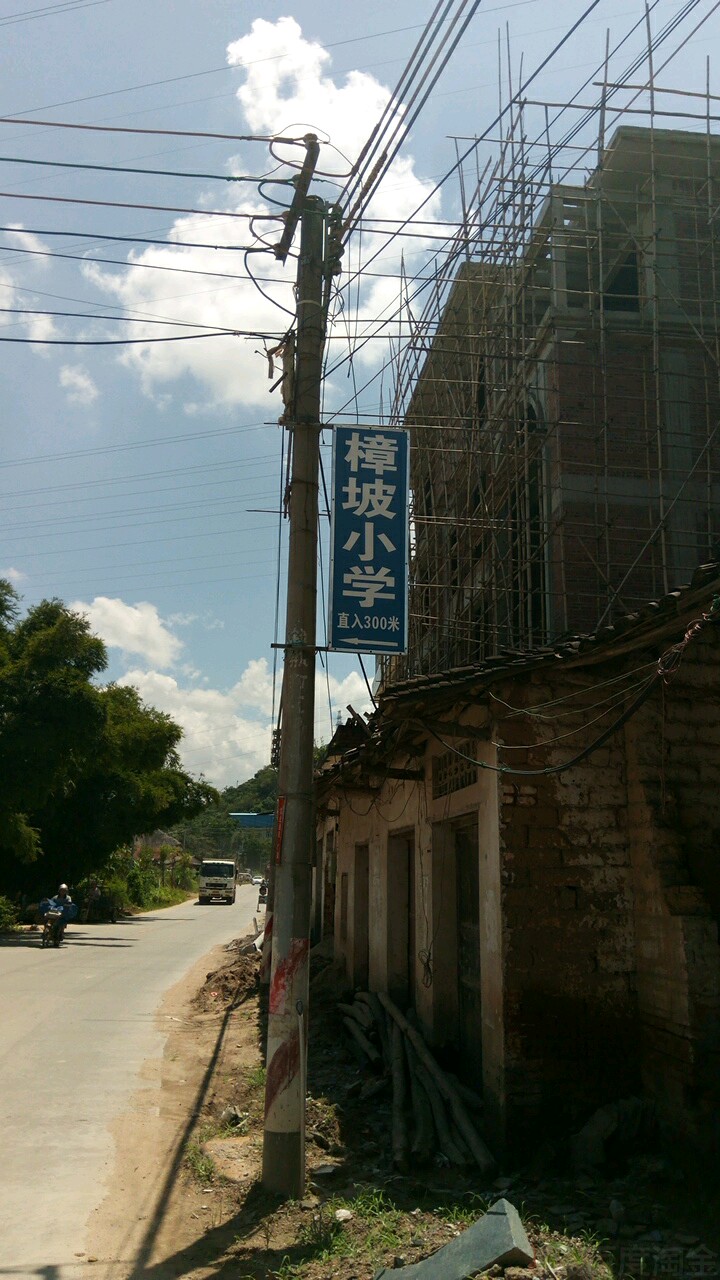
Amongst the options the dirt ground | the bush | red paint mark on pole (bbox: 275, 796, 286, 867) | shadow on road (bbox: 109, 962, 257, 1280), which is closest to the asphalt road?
the dirt ground

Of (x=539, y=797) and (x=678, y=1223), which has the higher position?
(x=539, y=797)

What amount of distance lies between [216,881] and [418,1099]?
48585mm

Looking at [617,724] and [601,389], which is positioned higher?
[601,389]

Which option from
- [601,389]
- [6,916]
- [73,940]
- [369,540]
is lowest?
[73,940]

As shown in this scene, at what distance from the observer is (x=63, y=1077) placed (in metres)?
9.56

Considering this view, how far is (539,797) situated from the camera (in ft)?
25.2

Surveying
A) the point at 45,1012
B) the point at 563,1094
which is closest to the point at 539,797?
the point at 563,1094

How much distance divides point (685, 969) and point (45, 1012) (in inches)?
375

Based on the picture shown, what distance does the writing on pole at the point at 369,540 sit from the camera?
705 cm

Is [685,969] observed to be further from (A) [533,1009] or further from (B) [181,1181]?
(B) [181,1181]

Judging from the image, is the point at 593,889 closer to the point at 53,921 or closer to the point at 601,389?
the point at 601,389

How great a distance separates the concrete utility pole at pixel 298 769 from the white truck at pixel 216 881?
49.6 meters

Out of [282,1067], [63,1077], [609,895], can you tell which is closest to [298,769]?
[282,1067]

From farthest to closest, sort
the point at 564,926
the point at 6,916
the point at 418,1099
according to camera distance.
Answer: the point at 6,916 < the point at 418,1099 < the point at 564,926
